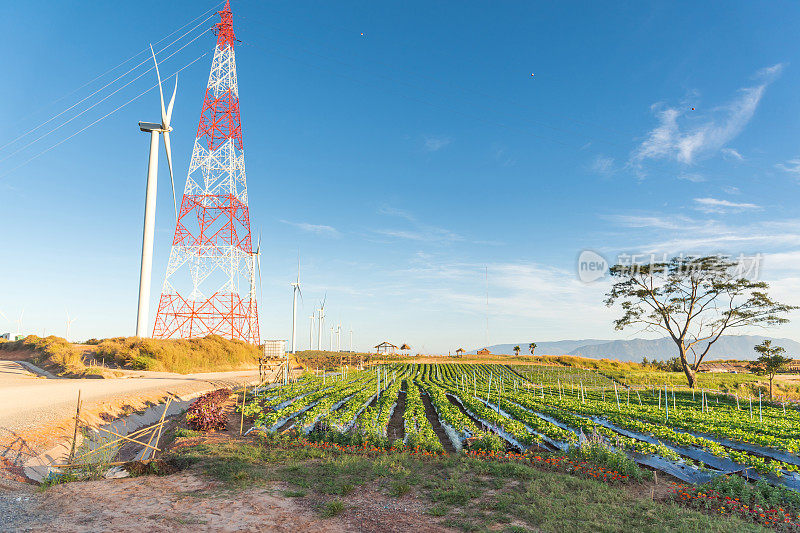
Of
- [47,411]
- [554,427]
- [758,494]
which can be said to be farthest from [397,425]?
[47,411]

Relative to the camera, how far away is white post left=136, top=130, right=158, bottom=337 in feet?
137

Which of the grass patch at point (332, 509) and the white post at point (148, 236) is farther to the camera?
the white post at point (148, 236)

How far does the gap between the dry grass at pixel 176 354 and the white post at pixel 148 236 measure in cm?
557

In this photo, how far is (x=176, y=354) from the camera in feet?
169

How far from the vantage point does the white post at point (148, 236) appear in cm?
4172

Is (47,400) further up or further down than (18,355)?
further up

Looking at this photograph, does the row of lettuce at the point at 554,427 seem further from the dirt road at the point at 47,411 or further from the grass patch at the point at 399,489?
the dirt road at the point at 47,411

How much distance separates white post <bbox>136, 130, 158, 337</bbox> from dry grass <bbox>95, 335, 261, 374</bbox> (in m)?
5.57

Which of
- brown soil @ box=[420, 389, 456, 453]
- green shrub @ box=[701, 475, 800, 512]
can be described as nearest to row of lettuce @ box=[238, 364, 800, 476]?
brown soil @ box=[420, 389, 456, 453]

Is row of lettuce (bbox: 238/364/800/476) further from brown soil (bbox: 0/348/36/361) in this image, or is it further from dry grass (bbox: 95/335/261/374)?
brown soil (bbox: 0/348/36/361)

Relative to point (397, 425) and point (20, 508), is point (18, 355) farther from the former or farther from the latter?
point (20, 508)

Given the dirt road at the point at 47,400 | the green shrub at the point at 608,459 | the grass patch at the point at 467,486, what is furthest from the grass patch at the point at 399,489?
the dirt road at the point at 47,400

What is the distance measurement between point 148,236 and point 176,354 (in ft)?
54.1

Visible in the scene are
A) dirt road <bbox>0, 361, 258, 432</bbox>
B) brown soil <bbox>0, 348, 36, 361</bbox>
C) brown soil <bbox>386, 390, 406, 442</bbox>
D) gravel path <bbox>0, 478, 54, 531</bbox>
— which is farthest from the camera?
brown soil <bbox>0, 348, 36, 361</bbox>
